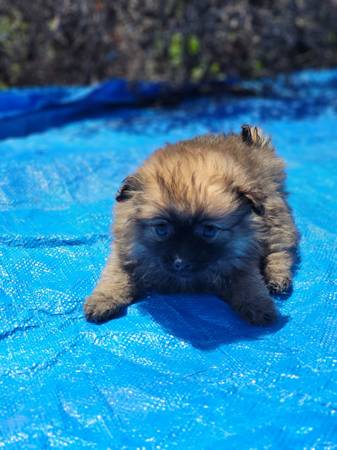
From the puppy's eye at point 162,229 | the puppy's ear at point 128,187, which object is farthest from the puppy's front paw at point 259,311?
the puppy's ear at point 128,187

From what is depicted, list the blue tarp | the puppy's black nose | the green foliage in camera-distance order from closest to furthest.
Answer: the blue tarp → the puppy's black nose → the green foliage

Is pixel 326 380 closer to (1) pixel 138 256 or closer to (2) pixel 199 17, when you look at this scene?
(1) pixel 138 256

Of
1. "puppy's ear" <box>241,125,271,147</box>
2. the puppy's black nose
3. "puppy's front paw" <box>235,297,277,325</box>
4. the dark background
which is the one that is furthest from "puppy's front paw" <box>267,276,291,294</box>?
the dark background

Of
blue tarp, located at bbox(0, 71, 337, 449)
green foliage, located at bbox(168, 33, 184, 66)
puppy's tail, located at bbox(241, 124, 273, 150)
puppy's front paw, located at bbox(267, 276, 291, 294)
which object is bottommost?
puppy's front paw, located at bbox(267, 276, 291, 294)

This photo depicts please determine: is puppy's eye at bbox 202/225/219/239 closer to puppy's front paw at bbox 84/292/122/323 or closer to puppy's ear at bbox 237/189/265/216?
puppy's ear at bbox 237/189/265/216

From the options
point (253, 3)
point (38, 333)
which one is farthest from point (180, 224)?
point (253, 3)

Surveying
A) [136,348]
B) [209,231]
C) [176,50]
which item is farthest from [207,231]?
[176,50]
